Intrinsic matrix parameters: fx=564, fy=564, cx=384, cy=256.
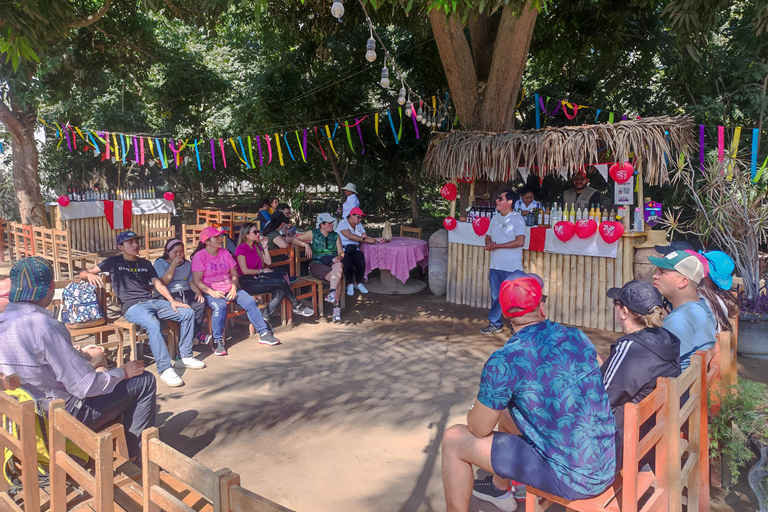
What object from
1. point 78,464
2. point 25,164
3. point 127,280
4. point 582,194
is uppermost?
point 25,164

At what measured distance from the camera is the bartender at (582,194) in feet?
26.4

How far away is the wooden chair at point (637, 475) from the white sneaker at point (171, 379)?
134 inches

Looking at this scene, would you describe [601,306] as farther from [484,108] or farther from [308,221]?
[308,221]

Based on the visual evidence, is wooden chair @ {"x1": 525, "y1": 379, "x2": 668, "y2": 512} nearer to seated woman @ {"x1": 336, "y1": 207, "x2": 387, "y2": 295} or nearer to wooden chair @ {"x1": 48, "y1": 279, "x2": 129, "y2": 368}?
wooden chair @ {"x1": 48, "y1": 279, "x2": 129, "y2": 368}

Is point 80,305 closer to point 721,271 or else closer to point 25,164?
point 721,271

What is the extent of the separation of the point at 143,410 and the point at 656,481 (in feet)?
9.30

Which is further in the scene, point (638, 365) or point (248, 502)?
point (638, 365)

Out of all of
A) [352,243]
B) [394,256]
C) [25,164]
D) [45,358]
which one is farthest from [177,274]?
[25,164]

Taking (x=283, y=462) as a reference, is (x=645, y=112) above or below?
above

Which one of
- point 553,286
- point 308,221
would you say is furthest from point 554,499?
point 308,221

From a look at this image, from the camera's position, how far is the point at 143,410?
3.43m

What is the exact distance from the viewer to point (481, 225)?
7422 millimetres

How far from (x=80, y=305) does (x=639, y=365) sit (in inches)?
174

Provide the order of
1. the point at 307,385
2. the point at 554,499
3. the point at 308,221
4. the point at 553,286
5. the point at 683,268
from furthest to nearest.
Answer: the point at 308,221 < the point at 553,286 < the point at 307,385 < the point at 683,268 < the point at 554,499
